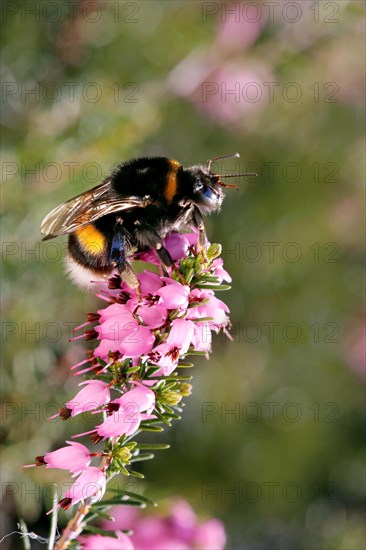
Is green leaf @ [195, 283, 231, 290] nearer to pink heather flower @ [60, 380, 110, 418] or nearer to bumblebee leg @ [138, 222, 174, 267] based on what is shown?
bumblebee leg @ [138, 222, 174, 267]

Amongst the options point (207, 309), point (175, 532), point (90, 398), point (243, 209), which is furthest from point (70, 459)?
point (243, 209)

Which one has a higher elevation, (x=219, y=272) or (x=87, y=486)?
(x=219, y=272)

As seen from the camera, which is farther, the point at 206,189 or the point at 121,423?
the point at 206,189

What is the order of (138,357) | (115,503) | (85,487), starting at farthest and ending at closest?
(115,503), (138,357), (85,487)

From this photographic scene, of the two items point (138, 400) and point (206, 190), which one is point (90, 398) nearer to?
point (138, 400)

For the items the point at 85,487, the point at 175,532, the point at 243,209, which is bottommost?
the point at 175,532

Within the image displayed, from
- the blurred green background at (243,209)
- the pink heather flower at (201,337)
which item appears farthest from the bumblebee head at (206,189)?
the blurred green background at (243,209)

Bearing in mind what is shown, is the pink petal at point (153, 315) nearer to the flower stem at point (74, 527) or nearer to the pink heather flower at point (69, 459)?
the pink heather flower at point (69, 459)

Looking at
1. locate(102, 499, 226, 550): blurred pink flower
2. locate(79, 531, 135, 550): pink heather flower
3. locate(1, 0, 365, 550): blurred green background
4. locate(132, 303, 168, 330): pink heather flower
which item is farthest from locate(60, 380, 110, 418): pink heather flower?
locate(1, 0, 365, 550): blurred green background
